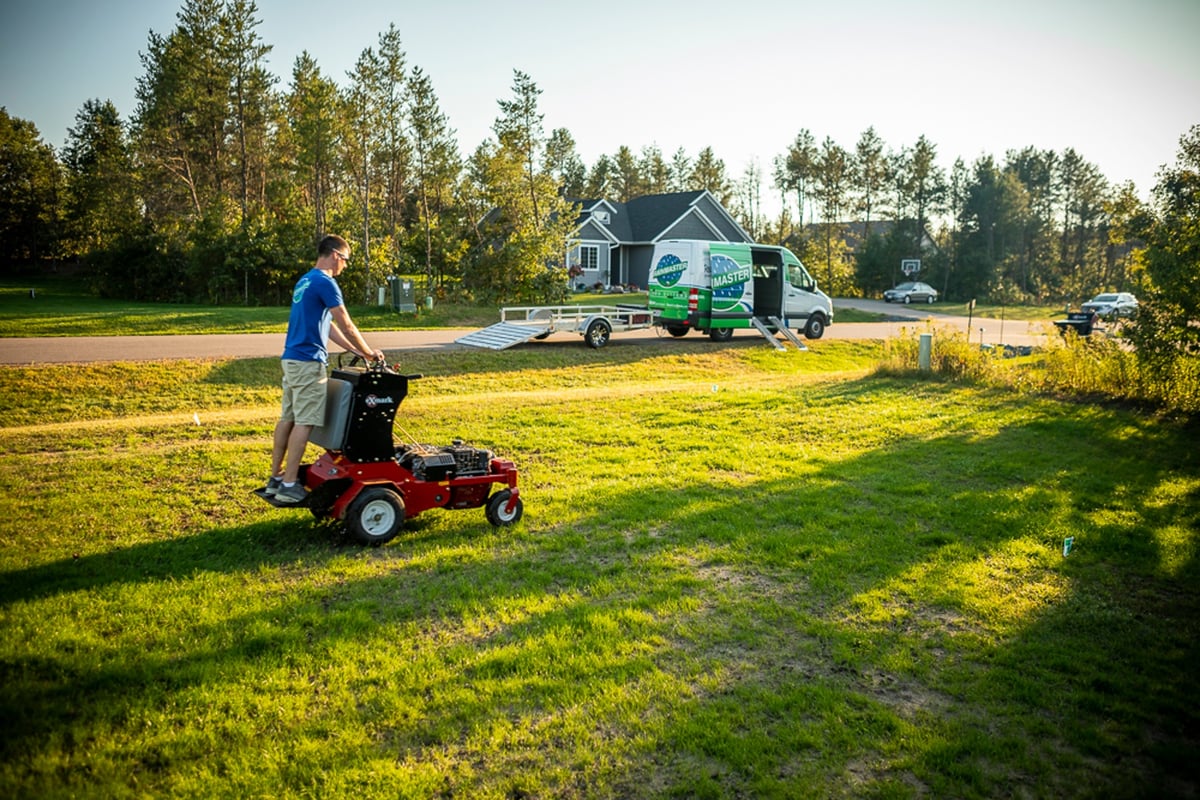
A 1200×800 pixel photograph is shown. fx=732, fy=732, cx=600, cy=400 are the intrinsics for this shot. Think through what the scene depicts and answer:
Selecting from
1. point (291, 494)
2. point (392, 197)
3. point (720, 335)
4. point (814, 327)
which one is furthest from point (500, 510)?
point (392, 197)

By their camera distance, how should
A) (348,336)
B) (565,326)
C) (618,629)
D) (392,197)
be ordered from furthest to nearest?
(392,197)
(565,326)
(348,336)
(618,629)

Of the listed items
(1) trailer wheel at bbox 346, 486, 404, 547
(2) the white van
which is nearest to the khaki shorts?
(1) trailer wheel at bbox 346, 486, 404, 547

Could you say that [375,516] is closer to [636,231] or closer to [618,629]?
[618,629]

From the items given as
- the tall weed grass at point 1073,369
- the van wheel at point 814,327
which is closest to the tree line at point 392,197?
the tall weed grass at point 1073,369

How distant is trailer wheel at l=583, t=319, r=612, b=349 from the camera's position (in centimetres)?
1881

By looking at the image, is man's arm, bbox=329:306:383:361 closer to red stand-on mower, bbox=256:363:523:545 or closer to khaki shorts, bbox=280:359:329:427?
red stand-on mower, bbox=256:363:523:545

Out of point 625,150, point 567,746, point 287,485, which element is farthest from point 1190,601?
point 625,150

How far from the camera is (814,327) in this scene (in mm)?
23469

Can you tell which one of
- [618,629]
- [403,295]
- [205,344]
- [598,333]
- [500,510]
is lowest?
[618,629]

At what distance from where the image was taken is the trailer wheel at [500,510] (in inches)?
254

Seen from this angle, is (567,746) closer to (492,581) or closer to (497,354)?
(492,581)

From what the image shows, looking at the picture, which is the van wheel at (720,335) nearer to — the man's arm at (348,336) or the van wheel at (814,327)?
the van wheel at (814,327)

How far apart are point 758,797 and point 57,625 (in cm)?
414

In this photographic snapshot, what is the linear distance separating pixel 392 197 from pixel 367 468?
129ft
